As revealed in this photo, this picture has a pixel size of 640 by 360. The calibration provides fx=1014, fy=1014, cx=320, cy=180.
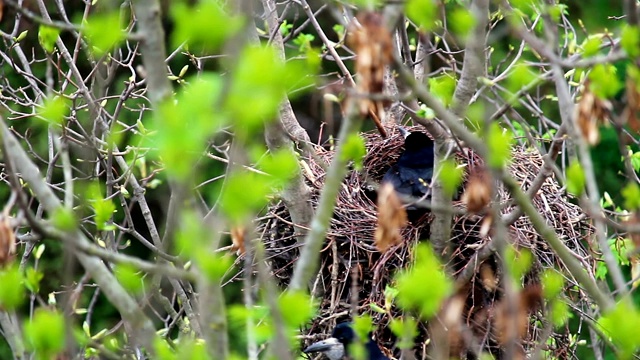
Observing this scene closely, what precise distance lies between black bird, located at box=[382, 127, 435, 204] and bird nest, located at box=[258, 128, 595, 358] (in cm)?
19

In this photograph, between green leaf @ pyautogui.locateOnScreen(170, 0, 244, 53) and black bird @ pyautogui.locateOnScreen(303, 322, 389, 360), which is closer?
green leaf @ pyautogui.locateOnScreen(170, 0, 244, 53)

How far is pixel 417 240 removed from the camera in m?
5.18

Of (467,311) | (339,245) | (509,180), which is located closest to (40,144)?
(339,245)

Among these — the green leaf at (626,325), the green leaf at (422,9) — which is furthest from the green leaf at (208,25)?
the green leaf at (626,325)

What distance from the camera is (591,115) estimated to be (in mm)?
2988

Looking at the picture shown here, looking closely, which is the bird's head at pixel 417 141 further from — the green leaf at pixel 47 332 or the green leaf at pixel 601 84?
the green leaf at pixel 47 332

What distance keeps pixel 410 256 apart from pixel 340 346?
583mm

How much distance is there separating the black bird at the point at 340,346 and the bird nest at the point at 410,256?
98mm

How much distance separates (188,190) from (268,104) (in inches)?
11.4

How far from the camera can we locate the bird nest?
507 centimetres

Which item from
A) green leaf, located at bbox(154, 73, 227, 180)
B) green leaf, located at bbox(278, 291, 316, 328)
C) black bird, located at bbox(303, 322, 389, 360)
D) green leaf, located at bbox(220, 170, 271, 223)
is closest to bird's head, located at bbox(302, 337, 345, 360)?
black bird, located at bbox(303, 322, 389, 360)

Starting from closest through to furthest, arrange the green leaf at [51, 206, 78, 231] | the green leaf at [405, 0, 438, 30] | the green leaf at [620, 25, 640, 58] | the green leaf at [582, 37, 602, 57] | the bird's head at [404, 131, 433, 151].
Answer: the green leaf at [51, 206, 78, 231]
the green leaf at [620, 25, 640, 58]
the green leaf at [405, 0, 438, 30]
the green leaf at [582, 37, 602, 57]
the bird's head at [404, 131, 433, 151]

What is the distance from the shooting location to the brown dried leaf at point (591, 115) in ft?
9.68

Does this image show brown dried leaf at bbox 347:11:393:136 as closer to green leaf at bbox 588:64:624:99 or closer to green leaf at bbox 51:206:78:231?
green leaf at bbox 588:64:624:99
